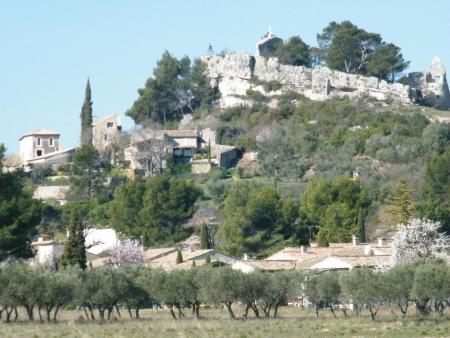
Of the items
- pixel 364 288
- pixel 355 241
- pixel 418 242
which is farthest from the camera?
pixel 355 241

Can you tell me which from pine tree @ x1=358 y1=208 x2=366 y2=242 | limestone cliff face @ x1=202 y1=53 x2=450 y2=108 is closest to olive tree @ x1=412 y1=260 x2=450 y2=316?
pine tree @ x1=358 y1=208 x2=366 y2=242

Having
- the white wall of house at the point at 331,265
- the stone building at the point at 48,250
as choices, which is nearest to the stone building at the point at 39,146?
the stone building at the point at 48,250

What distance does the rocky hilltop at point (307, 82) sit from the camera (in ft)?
349

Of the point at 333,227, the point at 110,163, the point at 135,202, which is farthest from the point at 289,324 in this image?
the point at 110,163

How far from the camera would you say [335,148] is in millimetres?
97500

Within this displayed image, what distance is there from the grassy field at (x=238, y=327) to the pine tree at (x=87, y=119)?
54.0 m

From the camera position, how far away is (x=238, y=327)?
47.8 m

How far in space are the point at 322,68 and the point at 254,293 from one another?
183ft

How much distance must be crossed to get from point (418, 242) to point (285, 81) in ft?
142

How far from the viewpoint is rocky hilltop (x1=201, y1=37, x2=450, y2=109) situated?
106m

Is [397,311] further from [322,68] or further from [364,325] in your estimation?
[322,68]

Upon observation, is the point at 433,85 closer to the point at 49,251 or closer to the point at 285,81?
the point at 285,81

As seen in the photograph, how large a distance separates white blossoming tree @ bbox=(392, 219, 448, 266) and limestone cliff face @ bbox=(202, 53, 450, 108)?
122ft

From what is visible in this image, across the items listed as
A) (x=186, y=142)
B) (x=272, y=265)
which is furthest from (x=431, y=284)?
(x=186, y=142)
